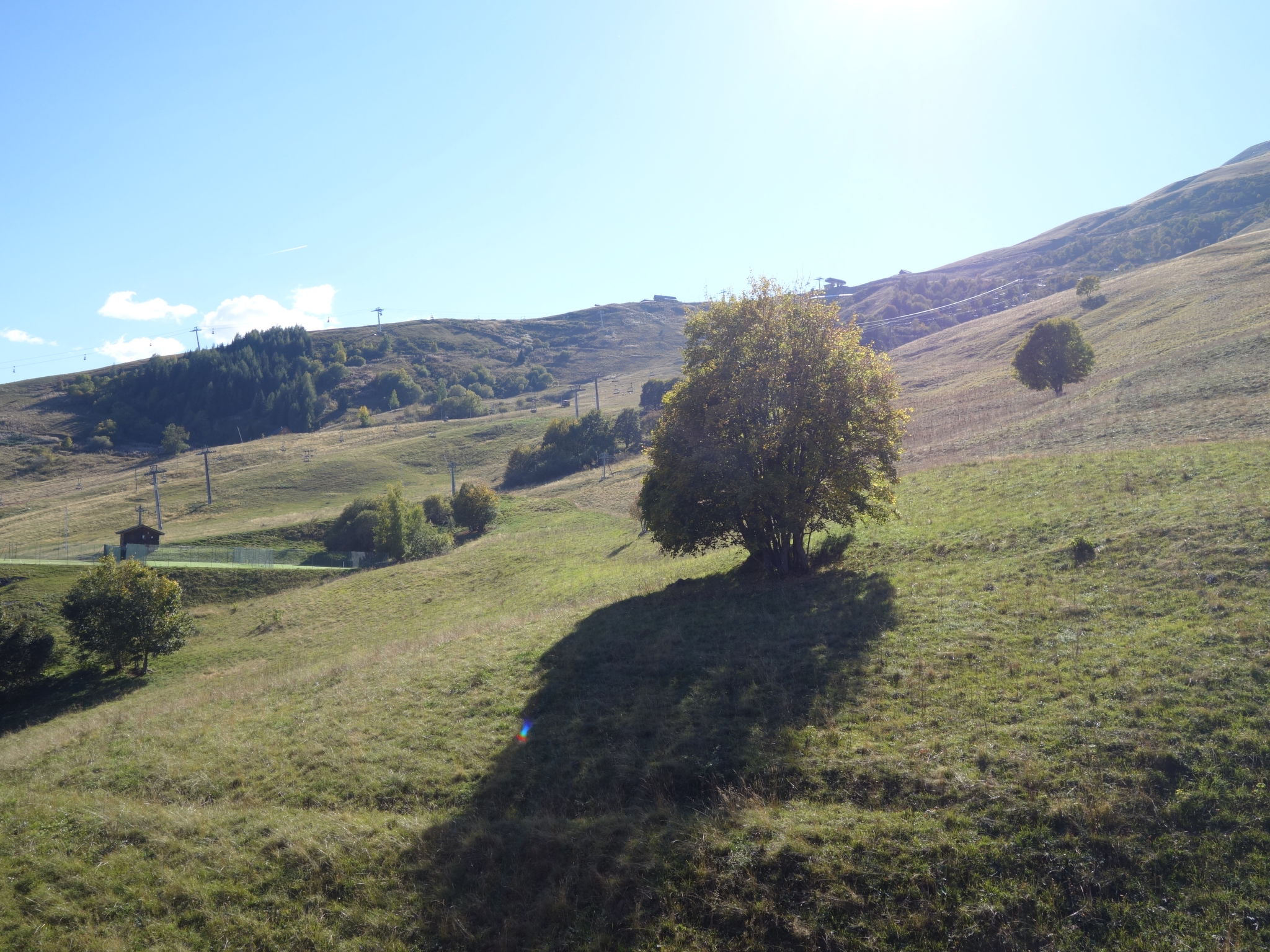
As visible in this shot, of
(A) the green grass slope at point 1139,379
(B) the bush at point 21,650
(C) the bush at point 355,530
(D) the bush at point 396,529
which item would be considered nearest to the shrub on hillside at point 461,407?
(C) the bush at point 355,530

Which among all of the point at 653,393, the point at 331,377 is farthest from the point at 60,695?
the point at 331,377

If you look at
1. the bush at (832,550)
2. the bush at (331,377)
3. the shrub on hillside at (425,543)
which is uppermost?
the bush at (331,377)

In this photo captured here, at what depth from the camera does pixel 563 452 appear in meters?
89.5

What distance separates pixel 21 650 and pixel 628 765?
109ft

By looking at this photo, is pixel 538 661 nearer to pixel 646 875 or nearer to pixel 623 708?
pixel 623 708

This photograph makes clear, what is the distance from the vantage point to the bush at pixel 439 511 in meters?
63.9

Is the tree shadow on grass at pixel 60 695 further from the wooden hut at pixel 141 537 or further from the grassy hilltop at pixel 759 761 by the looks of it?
the wooden hut at pixel 141 537

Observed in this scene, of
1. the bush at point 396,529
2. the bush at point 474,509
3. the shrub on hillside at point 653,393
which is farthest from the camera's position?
the shrub on hillside at point 653,393

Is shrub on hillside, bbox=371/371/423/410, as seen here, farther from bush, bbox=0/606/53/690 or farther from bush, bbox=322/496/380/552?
bush, bbox=0/606/53/690

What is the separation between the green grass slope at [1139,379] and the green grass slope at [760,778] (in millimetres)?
13858

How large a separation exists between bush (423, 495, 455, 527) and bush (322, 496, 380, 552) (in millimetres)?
4946

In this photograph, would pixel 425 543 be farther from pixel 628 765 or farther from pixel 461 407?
pixel 461 407

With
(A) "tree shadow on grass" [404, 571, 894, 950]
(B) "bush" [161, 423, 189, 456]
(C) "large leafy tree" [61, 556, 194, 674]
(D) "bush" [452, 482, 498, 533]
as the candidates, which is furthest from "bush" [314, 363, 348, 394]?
(A) "tree shadow on grass" [404, 571, 894, 950]

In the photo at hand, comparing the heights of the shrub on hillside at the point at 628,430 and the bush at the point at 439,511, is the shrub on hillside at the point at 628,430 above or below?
above
